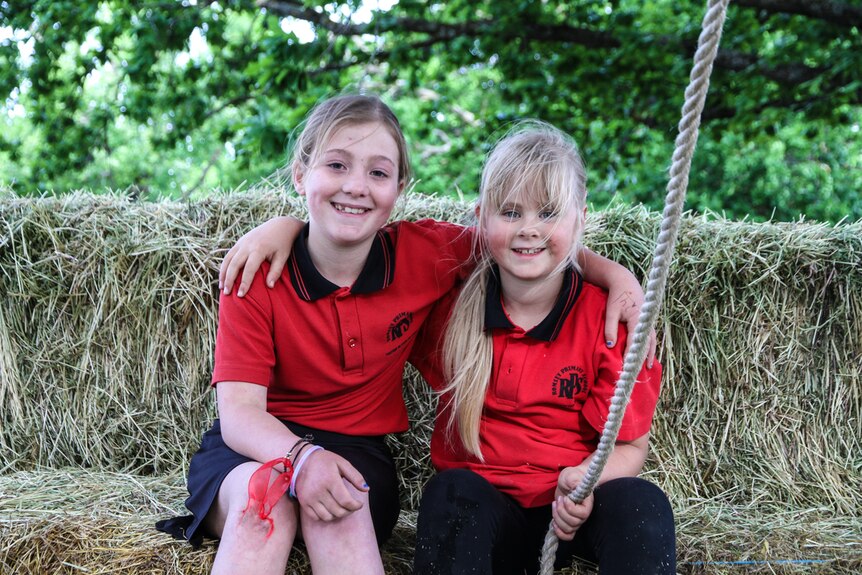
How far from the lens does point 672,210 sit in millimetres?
1217

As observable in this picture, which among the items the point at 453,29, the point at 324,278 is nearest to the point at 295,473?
the point at 324,278

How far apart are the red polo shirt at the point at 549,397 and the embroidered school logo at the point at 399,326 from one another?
21 centimetres

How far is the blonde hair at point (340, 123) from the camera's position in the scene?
2.05 meters

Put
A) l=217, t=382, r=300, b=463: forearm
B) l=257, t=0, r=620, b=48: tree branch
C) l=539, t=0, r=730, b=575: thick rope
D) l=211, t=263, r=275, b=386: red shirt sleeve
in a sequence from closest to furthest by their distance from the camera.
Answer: l=539, t=0, r=730, b=575: thick rope < l=217, t=382, r=300, b=463: forearm < l=211, t=263, r=275, b=386: red shirt sleeve < l=257, t=0, r=620, b=48: tree branch

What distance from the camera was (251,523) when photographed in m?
1.71

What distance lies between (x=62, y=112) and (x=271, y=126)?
2912 mm

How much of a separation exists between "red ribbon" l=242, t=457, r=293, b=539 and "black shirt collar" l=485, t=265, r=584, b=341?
1.95ft

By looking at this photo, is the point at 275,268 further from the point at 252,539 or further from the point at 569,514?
the point at 569,514

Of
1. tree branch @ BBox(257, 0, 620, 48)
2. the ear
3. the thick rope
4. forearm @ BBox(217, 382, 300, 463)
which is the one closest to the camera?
the thick rope

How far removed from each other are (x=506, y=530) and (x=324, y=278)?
2.41ft

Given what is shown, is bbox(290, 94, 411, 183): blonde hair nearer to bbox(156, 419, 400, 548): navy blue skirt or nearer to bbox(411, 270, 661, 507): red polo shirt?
bbox(411, 270, 661, 507): red polo shirt

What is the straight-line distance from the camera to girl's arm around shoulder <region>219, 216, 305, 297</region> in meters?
1.99

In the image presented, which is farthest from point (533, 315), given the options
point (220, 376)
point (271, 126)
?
point (271, 126)

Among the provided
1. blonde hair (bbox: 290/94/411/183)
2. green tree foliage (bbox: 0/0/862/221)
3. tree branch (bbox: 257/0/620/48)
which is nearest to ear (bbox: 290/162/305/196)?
blonde hair (bbox: 290/94/411/183)
